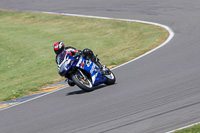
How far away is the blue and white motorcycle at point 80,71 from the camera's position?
11305mm

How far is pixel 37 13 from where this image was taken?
31.1m

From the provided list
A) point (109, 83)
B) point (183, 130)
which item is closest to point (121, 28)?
point (109, 83)

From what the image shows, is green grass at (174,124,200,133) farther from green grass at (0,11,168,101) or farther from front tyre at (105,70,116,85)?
green grass at (0,11,168,101)

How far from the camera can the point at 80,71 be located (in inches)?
450

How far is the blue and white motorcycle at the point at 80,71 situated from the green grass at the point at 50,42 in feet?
8.28

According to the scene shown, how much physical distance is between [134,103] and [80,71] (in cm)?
263

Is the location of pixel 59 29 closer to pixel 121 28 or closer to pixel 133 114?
pixel 121 28

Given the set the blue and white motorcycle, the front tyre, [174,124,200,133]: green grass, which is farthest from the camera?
the front tyre

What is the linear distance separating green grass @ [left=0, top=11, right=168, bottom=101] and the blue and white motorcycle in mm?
2523

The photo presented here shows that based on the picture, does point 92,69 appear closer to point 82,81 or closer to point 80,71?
point 80,71

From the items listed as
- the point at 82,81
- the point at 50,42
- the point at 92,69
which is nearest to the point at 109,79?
the point at 92,69

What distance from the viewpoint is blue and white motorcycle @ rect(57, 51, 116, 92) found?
37.1 ft

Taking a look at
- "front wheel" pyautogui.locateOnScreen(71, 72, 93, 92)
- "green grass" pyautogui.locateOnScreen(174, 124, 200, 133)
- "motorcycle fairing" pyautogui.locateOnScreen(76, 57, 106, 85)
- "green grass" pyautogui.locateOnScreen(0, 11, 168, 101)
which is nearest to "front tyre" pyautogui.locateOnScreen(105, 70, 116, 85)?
"motorcycle fairing" pyautogui.locateOnScreen(76, 57, 106, 85)

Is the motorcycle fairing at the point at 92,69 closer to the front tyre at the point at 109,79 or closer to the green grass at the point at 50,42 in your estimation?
the front tyre at the point at 109,79
